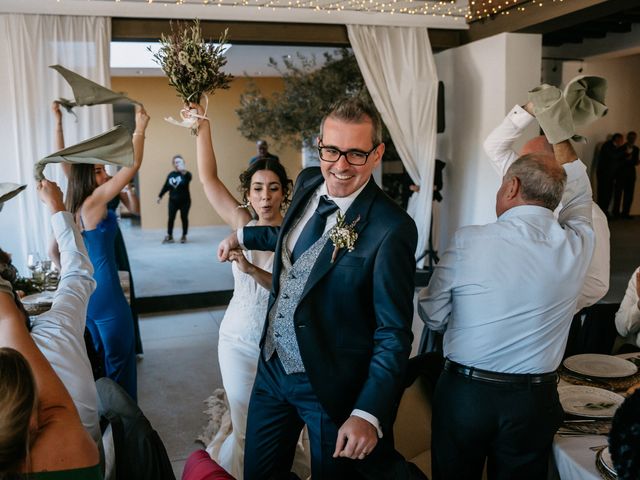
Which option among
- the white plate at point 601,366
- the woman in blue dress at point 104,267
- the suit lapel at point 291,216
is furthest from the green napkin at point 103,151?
the white plate at point 601,366

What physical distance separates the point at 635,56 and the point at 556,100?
1216 centimetres

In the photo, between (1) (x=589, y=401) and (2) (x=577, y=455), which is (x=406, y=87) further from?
(2) (x=577, y=455)

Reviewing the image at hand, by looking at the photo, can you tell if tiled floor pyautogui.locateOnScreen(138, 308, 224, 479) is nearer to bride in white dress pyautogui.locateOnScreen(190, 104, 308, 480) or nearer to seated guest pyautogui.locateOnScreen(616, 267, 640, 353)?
bride in white dress pyautogui.locateOnScreen(190, 104, 308, 480)

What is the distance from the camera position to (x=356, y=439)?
1.68 meters

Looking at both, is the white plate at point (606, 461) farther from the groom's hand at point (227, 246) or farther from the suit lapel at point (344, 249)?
the groom's hand at point (227, 246)

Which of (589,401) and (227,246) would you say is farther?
(227,246)

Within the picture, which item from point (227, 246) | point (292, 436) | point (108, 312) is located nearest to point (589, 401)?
point (292, 436)

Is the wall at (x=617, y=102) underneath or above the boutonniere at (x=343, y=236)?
above

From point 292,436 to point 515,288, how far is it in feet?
2.96

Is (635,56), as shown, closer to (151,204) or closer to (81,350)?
(151,204)

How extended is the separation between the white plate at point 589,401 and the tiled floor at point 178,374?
2216mm

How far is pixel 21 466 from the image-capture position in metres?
1.29

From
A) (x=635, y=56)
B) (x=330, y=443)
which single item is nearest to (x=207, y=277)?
(x=330, y=443)

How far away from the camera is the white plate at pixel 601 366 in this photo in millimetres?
2396
